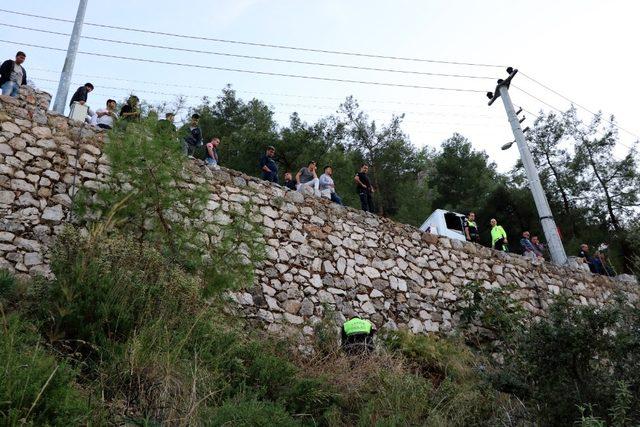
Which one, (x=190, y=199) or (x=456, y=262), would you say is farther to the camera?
(x=456, y=262)

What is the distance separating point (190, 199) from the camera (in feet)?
25.0

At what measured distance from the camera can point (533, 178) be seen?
13695mm

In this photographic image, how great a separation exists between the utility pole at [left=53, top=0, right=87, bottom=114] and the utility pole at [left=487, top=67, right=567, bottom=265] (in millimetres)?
10161

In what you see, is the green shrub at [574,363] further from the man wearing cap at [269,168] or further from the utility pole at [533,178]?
the utility pole at [533,178]

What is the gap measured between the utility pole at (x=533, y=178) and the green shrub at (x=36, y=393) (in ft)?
37.4

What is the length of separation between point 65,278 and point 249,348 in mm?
1950

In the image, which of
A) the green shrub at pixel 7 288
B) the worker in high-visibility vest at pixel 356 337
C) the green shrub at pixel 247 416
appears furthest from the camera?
the worker in high-visibility vest at pixel 356 337

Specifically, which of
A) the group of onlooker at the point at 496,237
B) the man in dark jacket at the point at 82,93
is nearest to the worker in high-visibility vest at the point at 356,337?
the man in dark jacket at the point at 82,93

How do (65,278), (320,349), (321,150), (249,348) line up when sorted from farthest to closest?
(321,150), (320,349), (249,348), (65,278)

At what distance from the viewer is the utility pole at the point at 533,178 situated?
12945 mm

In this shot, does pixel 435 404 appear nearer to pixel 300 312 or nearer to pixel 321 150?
pixel 300 312

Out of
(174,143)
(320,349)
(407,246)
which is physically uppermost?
(174,143)

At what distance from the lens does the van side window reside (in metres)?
14.2

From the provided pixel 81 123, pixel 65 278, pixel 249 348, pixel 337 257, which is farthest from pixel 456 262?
pixel 65 278
